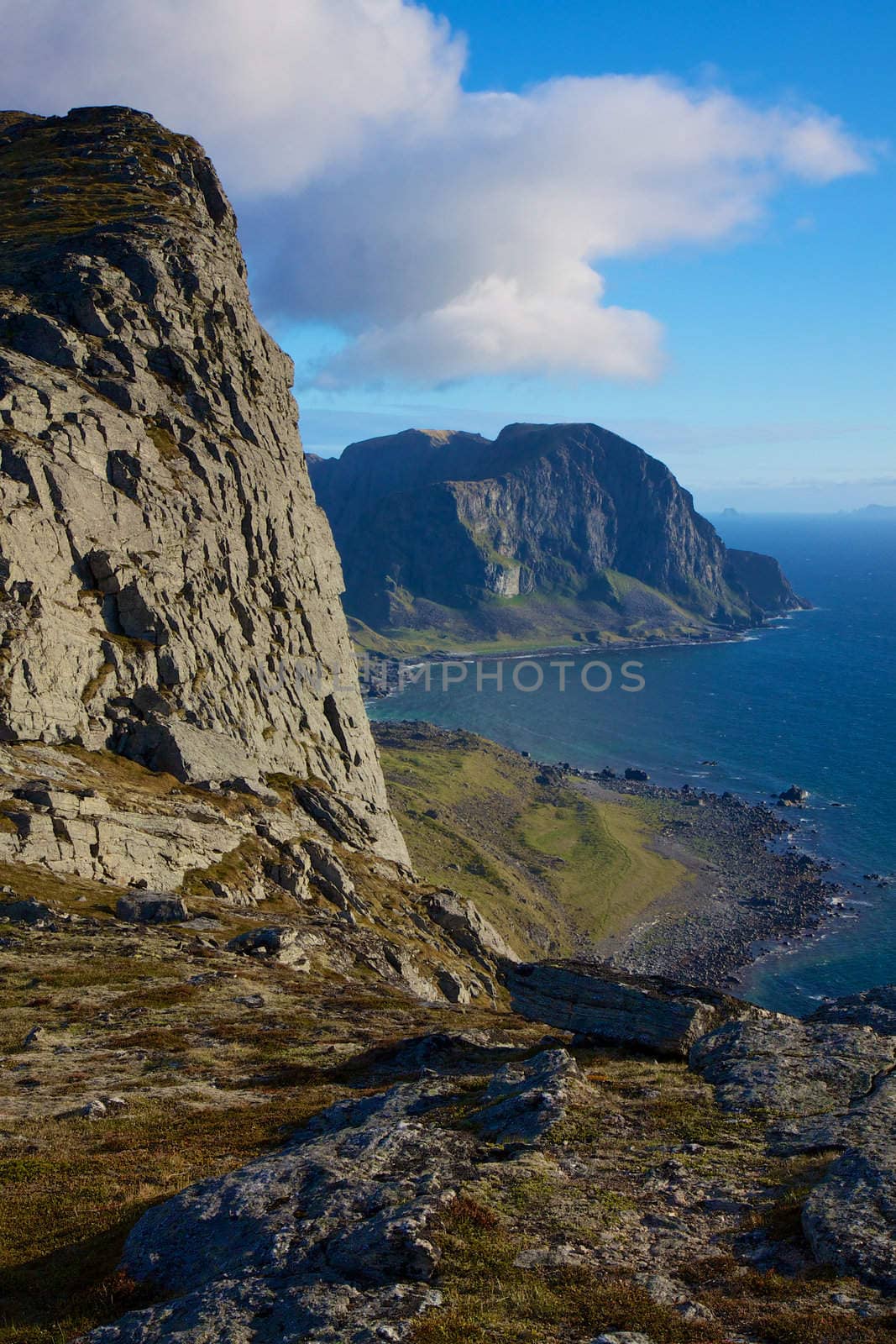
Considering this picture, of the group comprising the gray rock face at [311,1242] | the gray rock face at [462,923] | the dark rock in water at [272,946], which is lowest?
the gray rock face at [462,923]

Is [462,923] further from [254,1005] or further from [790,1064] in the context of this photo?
[790,1064]

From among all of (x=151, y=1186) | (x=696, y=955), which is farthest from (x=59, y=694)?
(x=696, y=955)

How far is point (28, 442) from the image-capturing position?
65.1m

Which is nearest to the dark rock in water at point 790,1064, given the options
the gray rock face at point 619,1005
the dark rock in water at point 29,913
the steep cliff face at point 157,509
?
the gray rock face at point 619,1005

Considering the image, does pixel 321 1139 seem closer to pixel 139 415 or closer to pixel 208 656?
pixel 208 656

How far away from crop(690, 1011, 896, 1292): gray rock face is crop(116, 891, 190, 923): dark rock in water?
3107 cm

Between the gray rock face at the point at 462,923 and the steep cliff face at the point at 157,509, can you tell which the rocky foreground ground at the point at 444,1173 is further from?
the gray rock face at the point at 462,923

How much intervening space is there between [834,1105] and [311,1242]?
16.0 meters

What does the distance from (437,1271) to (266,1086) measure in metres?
14.9

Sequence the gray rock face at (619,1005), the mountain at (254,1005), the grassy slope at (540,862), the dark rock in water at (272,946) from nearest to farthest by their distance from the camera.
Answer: the mountain at (254,1005) → the gray rock face at (619,1005) → the dark rock in water at (272,946) → the grassy slope at (540,862)

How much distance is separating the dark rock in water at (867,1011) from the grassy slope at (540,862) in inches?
3389

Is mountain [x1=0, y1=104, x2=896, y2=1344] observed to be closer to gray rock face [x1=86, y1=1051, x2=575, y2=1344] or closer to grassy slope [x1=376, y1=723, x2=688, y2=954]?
gray rock face [x1=86, y1=1051, x2=575, y2=1344]

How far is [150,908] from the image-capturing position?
1871 inches

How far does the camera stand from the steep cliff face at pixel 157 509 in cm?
6331
